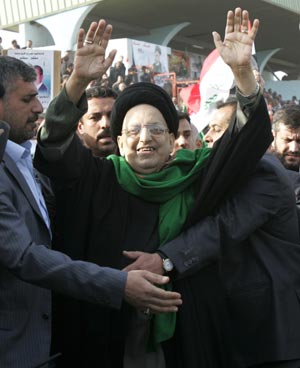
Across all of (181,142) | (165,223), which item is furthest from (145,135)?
(181,142)

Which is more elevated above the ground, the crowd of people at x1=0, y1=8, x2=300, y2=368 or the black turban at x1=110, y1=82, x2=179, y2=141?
the black turban at x1=110, y1=82, x2=179, y2=141

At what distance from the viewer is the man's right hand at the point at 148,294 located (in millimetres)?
2188

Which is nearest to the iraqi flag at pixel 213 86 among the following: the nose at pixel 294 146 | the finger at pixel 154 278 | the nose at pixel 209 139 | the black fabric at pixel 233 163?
the nose at pixel 294 146

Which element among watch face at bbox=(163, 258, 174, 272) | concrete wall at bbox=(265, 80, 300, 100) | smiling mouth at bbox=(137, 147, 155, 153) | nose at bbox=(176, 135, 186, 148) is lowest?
concrete wall at bbox=(265, 80, 300, 100)

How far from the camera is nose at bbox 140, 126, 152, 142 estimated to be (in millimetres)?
2629

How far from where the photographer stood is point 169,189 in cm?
Answer: 254

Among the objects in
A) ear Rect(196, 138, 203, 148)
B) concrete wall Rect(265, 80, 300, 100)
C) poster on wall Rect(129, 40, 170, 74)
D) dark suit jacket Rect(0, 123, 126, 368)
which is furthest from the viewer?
concrete wall Rect(265, 80, 300, 100)

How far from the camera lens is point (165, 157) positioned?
8.91 feet

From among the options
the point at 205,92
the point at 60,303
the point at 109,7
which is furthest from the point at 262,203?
the point at 109,7

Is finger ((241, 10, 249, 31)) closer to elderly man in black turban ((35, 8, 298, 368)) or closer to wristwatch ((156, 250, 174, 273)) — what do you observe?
elderly man in black turban ((35, 8, 298, 368))

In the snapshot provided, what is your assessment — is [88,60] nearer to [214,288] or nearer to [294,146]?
[214,288]

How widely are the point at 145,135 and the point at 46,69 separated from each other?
10.8 ft

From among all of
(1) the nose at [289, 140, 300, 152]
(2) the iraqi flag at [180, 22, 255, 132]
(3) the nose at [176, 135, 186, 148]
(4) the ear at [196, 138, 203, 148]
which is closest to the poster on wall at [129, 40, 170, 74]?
(2) the iraqi flag at [180, 22, 255, 132]

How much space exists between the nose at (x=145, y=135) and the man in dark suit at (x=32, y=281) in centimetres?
53
